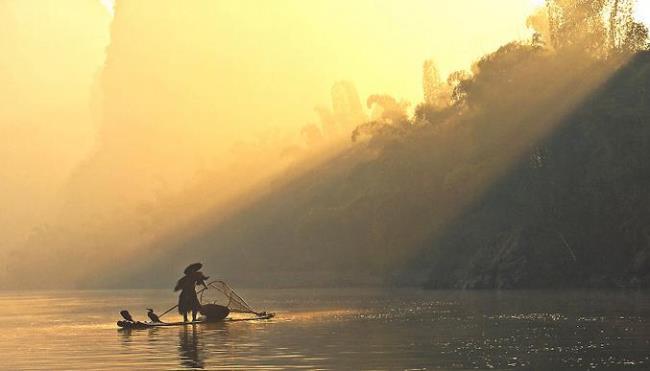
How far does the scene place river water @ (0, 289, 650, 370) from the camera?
29.6m

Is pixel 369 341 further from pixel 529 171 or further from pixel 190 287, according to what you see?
pixel 529 171

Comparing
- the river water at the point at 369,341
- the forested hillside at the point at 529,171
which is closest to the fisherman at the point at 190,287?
the river water at the point at 369,341

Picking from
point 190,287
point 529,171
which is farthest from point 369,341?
point 529,171

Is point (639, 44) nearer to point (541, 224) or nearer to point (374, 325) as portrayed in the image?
point (541, 224)

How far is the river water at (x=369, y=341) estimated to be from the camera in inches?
1164

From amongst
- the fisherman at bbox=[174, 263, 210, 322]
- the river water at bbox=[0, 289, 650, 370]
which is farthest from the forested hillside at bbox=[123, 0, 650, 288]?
the fisherman at bbox=[174, 263, 210, 322]

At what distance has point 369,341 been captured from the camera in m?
36.2

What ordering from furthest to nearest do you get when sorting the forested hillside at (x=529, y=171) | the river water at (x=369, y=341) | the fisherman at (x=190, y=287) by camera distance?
the forested hillside at (x=529, y=171)
the fisherman at (x=190, y=287)
the river water at (x=369, y=341)

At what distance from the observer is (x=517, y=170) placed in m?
88.2

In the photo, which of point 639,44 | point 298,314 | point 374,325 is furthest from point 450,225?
point 374,325

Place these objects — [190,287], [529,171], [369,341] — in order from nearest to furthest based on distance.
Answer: [369,341]
[190,287]
[529,171]

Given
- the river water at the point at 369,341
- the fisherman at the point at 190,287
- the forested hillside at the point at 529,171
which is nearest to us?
the river water at the point at 369,341

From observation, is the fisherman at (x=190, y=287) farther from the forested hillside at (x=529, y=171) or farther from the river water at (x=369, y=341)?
the forested hillside at (x=529, y=171)

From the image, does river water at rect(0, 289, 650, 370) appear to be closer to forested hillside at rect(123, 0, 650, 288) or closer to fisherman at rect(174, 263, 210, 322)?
fisherman at rect(174, 263, 210, 322)
